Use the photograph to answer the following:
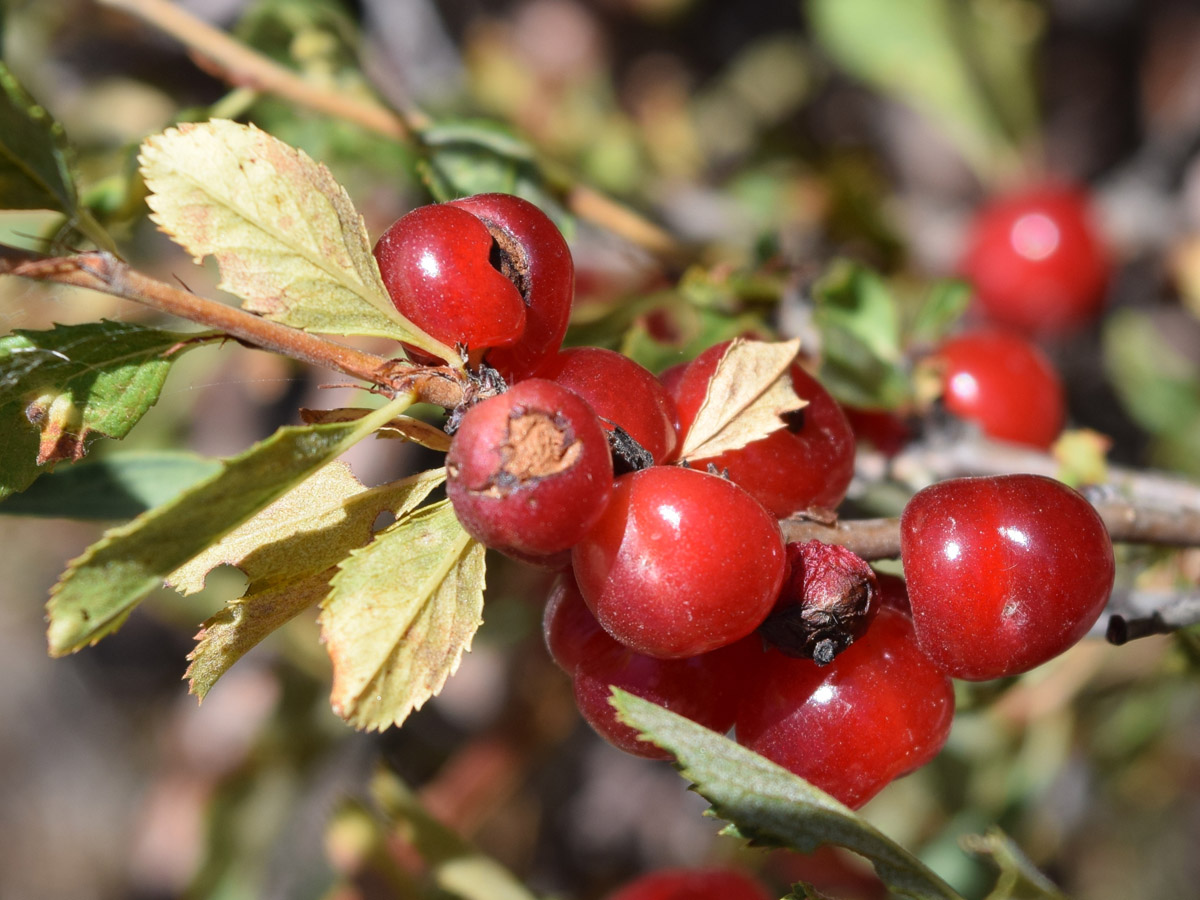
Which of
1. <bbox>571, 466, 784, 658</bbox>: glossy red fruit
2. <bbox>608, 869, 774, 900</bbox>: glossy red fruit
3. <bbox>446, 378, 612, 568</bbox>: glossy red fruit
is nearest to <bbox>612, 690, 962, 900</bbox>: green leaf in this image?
<bbox>571, 466, 784, 658</bbox>: glossy red fruit

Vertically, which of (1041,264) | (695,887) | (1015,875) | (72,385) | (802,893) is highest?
(72,385)

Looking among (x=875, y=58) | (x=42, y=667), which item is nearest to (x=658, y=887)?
(x=875, y=58)

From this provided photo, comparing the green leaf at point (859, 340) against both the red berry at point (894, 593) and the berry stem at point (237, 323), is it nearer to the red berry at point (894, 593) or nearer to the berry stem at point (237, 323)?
the red berry at point (894, 593)

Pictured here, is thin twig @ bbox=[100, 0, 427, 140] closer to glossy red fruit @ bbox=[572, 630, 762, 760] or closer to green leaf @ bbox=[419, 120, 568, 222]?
green leaf @ bbox=[419, 120, 568, 222]

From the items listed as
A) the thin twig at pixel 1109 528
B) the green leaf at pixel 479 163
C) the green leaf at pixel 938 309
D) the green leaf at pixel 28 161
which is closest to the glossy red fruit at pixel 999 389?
the green leaf at pixel 938 309

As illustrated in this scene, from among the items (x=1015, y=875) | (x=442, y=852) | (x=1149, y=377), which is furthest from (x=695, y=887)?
(x=1149, y=377)

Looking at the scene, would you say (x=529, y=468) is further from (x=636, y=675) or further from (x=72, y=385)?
(x=72, y=385)
